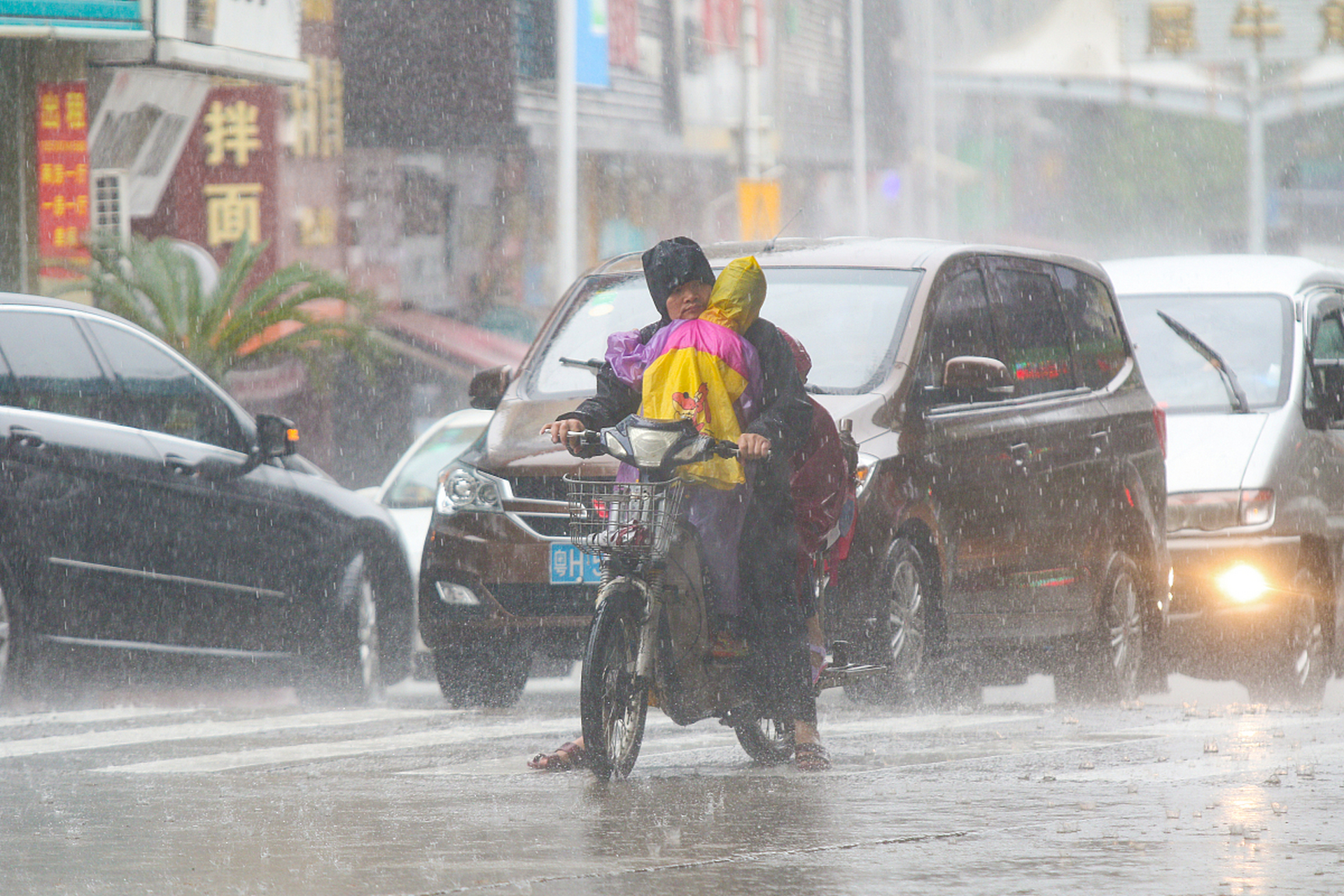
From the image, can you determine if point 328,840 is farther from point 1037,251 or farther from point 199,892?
point 1037,251

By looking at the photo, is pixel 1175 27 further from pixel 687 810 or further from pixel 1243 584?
pixel 687 810

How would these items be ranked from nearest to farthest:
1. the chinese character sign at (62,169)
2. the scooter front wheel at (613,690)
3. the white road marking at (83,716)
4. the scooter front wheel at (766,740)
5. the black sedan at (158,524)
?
1. the scooter front wheel at (613,690)
2. the scooter front wheel at (766,740)
3. the black sedan at (158,524)
4. the white road marking at (83,716)
5. the chinese character sign at (62,169)

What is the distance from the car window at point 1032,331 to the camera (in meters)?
9.44

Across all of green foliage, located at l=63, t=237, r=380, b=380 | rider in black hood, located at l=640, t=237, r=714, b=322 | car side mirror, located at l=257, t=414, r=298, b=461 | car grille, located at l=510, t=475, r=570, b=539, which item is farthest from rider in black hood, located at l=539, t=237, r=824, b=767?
green foliage, located at l=63, t=237, r=380, b=380

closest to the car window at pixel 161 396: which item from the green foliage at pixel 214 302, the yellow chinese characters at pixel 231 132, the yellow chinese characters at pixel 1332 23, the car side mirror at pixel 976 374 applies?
the car side mirror at pixel 976 374

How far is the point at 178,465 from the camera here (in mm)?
9156

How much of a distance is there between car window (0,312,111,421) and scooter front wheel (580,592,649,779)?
308 centimetres

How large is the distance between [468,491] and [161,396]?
4.83 feet

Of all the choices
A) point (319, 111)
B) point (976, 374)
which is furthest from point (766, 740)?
point (319, 111)

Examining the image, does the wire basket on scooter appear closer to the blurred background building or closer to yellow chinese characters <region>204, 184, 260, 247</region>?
the blurred background building

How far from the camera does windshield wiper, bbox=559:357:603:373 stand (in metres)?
8.85

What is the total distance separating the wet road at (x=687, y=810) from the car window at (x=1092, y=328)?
1.90 m

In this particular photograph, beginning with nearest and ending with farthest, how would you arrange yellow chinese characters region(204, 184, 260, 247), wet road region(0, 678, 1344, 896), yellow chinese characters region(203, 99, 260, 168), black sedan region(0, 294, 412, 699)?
1. wet road region(0, 678, 1344, 896)
2. black sedan region(0, 294, 412, 699)
3. yellow chinese characters region(204, 184, 260, 247)
4. yellow chinese characters region(203, 99, 260, 168)

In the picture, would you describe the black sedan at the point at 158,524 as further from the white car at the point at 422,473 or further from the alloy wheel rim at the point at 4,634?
the white car at the point at 422,473
